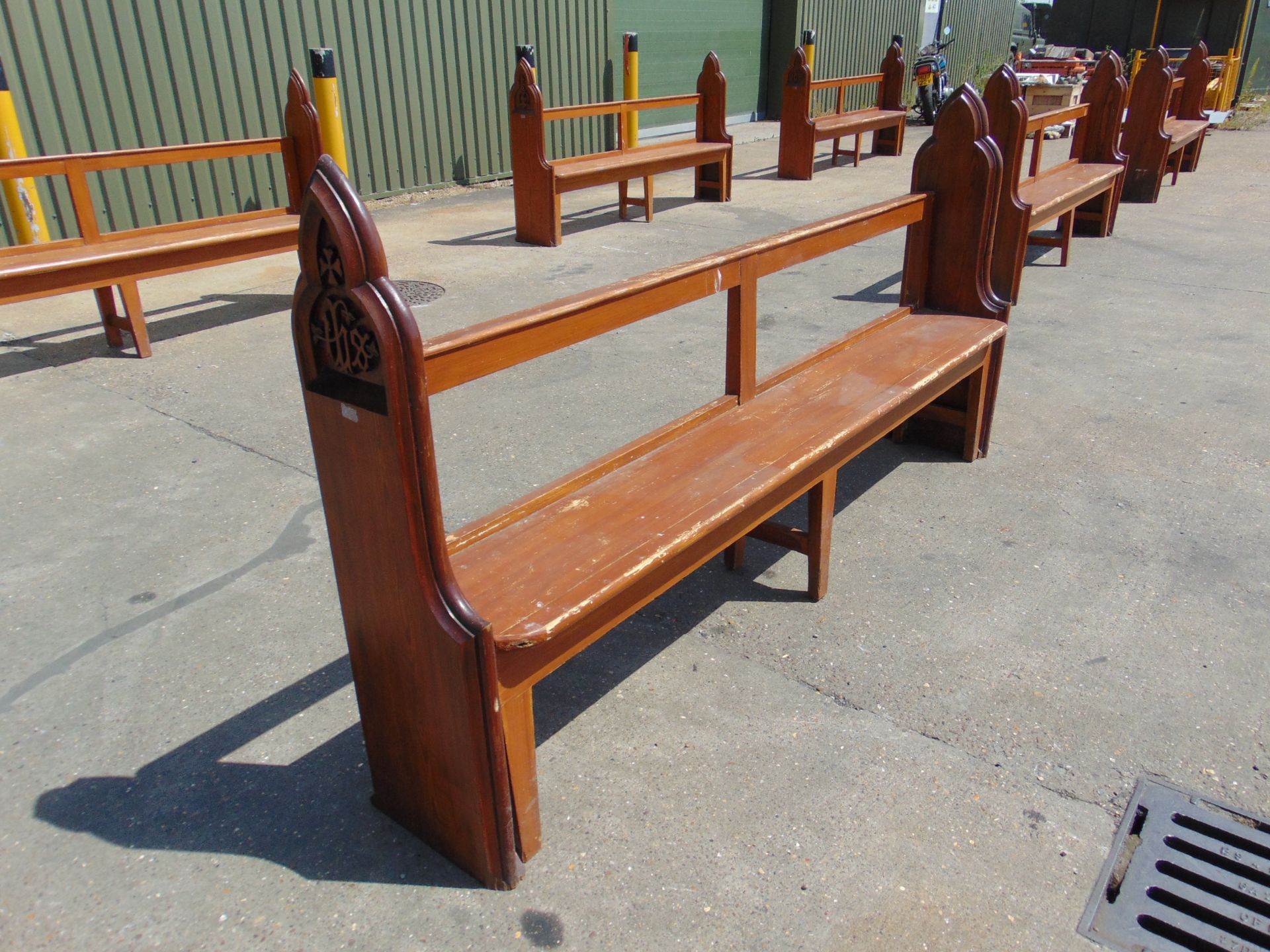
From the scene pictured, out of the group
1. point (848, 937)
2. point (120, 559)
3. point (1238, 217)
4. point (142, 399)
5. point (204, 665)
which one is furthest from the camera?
point (1238, 217)

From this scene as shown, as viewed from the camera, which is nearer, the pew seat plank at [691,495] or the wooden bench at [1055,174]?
the pew seat plank at [691,495]

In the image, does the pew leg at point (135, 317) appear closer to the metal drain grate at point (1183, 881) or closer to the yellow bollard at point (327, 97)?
the yellow bollard at point (327, 97)

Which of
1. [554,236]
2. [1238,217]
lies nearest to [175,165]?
[554,236]

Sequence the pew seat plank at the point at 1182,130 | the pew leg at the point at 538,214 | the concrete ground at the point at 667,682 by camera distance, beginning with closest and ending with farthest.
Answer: the concrete ground at the point at 667,682 → the pew leg at the point at 538,214 → the pew seat plank at the point at 1182,130

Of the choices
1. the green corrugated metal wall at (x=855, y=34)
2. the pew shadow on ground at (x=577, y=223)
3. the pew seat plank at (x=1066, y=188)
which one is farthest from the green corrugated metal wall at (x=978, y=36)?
the pew seat plank at (x=1066, y=188)

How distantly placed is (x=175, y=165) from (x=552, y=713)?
7436mm

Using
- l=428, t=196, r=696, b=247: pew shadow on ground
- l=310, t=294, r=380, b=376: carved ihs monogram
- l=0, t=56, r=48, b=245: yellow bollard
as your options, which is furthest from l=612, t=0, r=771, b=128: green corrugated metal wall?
l=310, t=294, r=380, b=376: carved ihs monogram

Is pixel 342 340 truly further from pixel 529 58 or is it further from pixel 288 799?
pixel 529 58

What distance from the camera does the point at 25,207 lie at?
7.00 metres

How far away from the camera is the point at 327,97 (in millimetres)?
8016

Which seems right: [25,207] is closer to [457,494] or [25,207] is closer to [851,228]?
[457,494]

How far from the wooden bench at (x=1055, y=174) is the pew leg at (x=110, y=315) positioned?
4.75m

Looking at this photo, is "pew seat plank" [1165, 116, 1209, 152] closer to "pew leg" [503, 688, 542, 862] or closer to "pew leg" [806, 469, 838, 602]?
"pew leg" [806, 469, 838, 602]

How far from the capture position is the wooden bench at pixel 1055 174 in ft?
14.3
